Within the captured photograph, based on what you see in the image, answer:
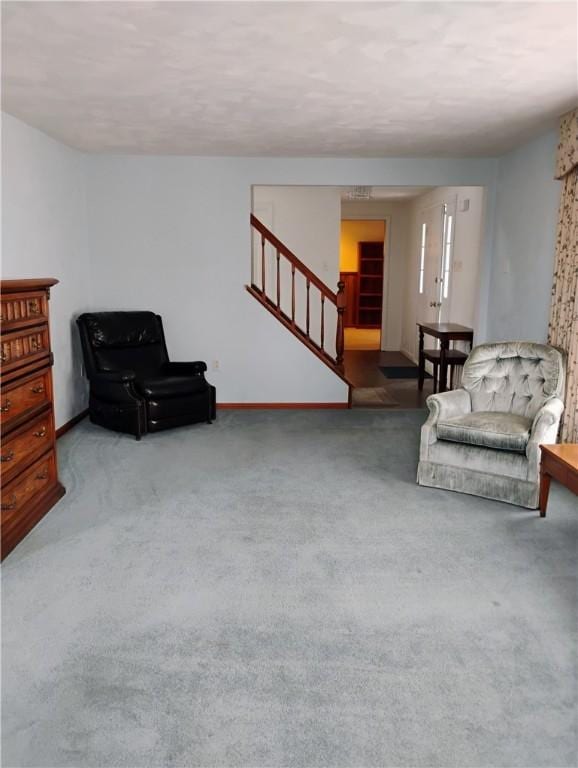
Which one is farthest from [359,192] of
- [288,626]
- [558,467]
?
[288,626]

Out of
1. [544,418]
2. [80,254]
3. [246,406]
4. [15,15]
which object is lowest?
[246,406]

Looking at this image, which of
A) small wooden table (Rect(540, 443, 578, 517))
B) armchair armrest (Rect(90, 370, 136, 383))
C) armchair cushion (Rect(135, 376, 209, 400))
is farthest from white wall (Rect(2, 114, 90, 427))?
small wooden table (Rect(540, 443, 578, 517))

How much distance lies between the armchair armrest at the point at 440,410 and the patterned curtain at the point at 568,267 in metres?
0.69

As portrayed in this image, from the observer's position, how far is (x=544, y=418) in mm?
3664

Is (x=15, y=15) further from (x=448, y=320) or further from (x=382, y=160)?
(x=448, y=320)

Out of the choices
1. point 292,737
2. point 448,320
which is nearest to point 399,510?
point 292,737

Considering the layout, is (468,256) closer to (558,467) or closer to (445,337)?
(445,337)

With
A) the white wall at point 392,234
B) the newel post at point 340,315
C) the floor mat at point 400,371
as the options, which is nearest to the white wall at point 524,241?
the newel post at point 340,315

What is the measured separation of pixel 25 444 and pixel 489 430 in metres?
2.77

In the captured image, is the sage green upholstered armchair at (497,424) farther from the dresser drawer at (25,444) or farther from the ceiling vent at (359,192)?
the ceiling vent at (359,192)

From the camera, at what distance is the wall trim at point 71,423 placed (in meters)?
5.24

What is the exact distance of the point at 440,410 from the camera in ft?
13.4

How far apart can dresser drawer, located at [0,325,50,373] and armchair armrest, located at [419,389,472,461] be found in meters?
2.44

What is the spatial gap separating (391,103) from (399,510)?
8.43ft
